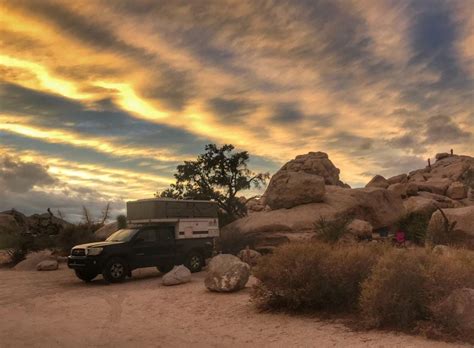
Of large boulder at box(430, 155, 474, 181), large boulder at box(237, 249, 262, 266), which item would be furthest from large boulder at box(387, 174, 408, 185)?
large boulder at box(237, 249, 262, 266)

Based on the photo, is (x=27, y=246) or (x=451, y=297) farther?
(x=27, y=246)

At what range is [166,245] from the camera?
66.5 feet

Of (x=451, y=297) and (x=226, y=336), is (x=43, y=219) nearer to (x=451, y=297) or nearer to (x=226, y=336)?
(x=226, y=336)

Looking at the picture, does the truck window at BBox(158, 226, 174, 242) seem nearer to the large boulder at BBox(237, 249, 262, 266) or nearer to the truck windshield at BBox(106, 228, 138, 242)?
the truck windshield at BBox(106, 228, 138, 242)

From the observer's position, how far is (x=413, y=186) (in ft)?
154

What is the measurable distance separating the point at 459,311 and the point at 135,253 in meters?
12.9

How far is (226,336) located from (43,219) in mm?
29966

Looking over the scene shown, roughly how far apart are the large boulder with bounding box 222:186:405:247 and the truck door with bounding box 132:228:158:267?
7.09 m

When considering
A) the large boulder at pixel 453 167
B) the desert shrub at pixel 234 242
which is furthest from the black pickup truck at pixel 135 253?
the large boulder at pixel 453 167

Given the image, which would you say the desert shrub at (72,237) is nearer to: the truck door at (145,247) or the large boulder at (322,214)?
the large boulder at (322,214)

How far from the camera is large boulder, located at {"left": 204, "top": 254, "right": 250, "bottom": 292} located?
576 inches

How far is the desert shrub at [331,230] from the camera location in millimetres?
21312

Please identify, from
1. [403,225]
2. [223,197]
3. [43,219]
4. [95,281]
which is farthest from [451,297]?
[43,219]

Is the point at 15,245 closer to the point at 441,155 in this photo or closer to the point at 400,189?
the point at 400,189
